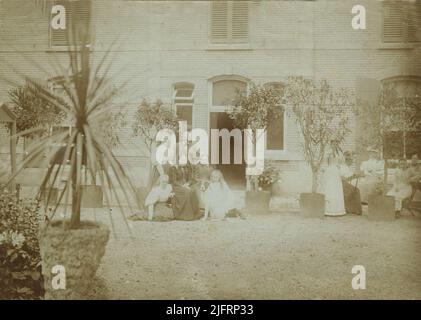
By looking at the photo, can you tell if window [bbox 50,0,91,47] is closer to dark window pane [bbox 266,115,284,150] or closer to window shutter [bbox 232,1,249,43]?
window shutter [bbox 232,1,249,43]

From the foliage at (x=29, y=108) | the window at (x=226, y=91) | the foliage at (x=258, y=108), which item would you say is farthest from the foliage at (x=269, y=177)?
the foliage at (x=29, y=108)

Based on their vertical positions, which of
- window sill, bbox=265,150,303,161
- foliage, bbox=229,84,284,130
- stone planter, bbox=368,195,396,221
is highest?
foliage, bbox=229,84,284,130

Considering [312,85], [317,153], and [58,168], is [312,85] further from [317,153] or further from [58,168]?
[58,168]

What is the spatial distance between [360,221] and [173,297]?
6.11 feet

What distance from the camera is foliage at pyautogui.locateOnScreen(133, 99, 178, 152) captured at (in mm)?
3839

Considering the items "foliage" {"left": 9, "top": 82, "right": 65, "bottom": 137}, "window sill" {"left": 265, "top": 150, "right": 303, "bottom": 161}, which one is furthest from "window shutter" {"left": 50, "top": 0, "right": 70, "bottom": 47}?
"window sill" {"left": 265, "top": 150, "right": 303, "bottom": 161}

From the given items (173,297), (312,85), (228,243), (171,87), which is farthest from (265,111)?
(173,297)

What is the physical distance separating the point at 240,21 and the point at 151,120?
4.40 ft

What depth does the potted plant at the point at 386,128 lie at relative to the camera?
3928mm

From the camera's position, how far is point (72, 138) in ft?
8.95

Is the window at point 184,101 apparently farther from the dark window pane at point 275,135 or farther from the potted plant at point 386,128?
the potted plant at point 386,128

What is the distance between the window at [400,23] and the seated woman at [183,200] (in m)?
2.24

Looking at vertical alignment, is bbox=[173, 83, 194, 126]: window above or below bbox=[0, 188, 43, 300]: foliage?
above

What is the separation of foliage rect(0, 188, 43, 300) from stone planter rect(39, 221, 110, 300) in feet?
1.05
